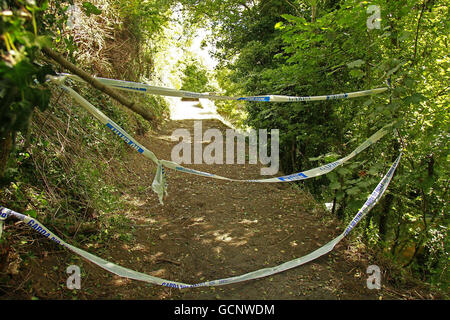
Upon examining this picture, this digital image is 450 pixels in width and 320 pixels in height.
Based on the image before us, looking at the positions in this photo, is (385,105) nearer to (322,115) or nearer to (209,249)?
(322,115)

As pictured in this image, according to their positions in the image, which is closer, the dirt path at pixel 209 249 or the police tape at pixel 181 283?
the police tape at pixel 181 283

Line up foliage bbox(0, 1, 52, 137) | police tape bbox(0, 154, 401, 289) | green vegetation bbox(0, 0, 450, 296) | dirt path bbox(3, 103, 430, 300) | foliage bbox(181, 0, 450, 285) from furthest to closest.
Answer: foliage bbox(181, 0, 450, 285) → dirt path bbox(3, 103, 430, 300) → police tape bbox(0, 154, 401, 289) → green vegetation bbox(0, 0, 450, 296) → foliage bbox(0, 1, 52, 137)

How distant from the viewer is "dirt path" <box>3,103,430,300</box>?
2541 millimetres

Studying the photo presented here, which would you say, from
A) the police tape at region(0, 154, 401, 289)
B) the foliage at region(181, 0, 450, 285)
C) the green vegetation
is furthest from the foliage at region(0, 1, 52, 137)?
the foliage at region(181, 0, 450, 285)

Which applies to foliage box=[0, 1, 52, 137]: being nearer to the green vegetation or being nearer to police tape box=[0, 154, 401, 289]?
the green vegetation

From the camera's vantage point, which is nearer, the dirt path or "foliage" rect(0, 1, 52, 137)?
"foliage" rect(0, 1, 52, 137)

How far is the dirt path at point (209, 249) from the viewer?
8.34ft

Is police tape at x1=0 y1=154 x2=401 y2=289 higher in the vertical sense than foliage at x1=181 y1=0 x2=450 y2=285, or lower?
lower

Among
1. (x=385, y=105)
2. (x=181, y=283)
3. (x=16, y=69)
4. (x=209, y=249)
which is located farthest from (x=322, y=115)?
(x=16, y=69)

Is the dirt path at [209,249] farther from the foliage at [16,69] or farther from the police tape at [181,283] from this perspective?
the foliage at [16,69]

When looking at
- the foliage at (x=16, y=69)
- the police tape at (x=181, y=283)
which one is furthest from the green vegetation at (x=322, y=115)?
the police tape at (x=181, y=283)

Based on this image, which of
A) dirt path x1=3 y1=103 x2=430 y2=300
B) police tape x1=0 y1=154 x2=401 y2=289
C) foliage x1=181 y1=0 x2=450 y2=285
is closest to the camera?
police tape x1=0 y1=154 x2=401 y2=289
